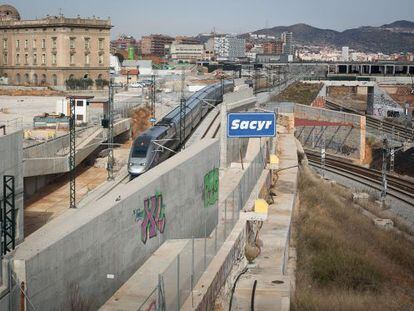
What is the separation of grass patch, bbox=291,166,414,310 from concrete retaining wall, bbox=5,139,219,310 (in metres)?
3.37

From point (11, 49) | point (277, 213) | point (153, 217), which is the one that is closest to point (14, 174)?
point (153, 217)

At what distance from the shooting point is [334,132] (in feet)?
172

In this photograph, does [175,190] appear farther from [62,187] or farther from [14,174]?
[62,187]

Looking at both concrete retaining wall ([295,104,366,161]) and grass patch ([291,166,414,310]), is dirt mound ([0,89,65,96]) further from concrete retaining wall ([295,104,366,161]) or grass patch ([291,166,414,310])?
grass patch ([291,166,414,310])

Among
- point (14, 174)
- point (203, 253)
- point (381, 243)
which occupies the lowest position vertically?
point (381, 243)

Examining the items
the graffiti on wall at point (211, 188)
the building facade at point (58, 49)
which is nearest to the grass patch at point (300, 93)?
the building facade at point (58, 49)

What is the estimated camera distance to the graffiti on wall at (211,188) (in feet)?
59.9

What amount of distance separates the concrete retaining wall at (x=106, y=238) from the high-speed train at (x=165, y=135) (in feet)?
33.8

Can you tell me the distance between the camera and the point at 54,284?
34.5ft

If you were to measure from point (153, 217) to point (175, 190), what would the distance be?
1446mm

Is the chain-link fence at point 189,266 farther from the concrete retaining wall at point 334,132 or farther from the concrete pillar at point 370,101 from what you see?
the concrete pillar at point 370,101

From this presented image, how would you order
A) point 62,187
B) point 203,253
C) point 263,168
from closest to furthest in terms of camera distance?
point 203,253, point 263,168, point 62,187

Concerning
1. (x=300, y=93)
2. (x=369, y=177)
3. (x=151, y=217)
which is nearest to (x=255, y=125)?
(x=151, y=217)

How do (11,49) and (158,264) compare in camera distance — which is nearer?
(158,264)
